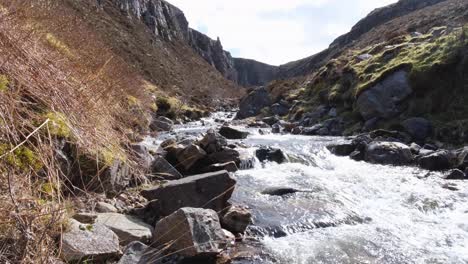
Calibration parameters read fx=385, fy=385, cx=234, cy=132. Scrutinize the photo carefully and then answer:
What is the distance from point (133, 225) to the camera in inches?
234

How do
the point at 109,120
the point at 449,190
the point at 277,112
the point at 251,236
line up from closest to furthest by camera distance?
1. the point at 109,120
2. the point at 251,236
3. the point at 449,190
4. the point at 277,112

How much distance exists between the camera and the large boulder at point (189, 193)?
23.0ft

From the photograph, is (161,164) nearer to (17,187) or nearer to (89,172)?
(89,172)

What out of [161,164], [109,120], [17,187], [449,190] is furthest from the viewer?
[449,190]

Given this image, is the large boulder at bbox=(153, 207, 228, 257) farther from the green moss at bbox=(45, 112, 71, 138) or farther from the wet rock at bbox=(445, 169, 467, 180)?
the wet rock at bbox=(445, 169, 467, 180)

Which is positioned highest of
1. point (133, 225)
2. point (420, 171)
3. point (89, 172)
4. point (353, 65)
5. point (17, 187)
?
point (353, 65)

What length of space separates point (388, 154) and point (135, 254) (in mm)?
12881

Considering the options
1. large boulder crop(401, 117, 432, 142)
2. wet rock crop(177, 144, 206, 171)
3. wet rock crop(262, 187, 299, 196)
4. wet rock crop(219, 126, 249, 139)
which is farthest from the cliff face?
wet rock crop(262, 187, 299, 196)

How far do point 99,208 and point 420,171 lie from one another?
11.7 m

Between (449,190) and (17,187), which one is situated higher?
(17,187)

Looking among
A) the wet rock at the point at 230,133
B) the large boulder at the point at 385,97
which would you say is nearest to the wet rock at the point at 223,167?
the wet rock at the point at 230,133

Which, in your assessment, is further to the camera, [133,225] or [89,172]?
[133,225]

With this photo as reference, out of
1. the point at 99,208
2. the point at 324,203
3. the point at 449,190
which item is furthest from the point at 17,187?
the point at 449,190

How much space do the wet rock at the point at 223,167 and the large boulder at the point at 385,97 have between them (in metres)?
12.9
